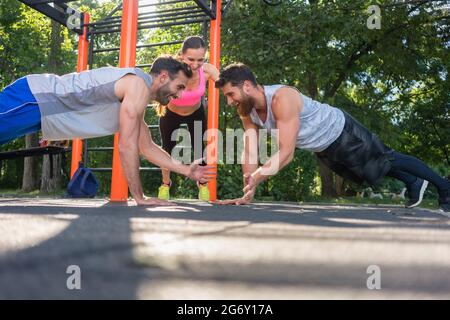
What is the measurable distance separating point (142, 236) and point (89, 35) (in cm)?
377

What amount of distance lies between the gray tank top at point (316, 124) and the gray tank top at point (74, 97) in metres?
0.80

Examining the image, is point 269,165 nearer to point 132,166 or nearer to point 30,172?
point 132,166

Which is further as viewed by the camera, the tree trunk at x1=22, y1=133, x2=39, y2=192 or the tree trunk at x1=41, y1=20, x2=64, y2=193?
the tree trunk at x1=22, y1=133, x2=39, y2=192

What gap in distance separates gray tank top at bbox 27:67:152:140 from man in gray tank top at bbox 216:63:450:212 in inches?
20.0

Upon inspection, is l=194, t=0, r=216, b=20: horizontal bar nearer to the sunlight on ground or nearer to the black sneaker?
the black sneaker

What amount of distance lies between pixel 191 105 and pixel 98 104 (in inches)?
37.2

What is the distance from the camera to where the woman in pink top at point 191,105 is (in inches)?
113

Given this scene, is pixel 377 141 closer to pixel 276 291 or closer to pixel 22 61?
pixel 276 291

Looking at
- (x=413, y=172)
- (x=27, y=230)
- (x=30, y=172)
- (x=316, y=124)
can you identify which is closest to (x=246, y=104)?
(x=316, y=124)

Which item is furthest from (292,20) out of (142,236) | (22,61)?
(22,61)

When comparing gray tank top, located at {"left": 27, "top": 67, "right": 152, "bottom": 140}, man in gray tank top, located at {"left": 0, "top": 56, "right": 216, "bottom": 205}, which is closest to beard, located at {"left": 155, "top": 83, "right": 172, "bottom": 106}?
man in gray tank top, located at {"left": 0, "top": 56, "right": 216, "bottom": 205}

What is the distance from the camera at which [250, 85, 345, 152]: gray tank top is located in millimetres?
2341

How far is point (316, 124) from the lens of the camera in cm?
234

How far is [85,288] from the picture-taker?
0.67 metres
